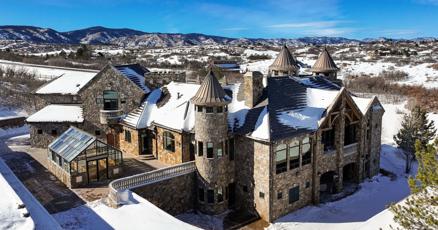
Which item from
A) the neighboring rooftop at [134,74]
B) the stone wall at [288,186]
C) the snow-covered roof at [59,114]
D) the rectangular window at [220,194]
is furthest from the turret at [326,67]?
the snow-covered roof at [59,114]

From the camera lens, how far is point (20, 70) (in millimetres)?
69938

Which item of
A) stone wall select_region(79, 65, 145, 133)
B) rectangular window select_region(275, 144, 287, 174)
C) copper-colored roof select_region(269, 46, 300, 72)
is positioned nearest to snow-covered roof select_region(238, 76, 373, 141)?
rectangular window select_region(275, 144, 287, 174)

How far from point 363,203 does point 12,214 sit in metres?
23.1

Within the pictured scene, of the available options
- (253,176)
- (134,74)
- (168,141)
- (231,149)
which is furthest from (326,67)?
(134,74)

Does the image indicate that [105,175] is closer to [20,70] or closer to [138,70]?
[138,70]

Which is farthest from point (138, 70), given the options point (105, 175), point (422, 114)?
point (422, 114)

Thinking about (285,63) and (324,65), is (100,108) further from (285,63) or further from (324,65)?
(324,65)

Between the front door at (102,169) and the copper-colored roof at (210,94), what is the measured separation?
7928 mm

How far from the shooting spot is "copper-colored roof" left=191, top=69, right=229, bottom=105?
24.6 m

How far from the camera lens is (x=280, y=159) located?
25.3m

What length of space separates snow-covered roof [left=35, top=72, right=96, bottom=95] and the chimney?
18770 mm

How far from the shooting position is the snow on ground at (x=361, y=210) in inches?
969

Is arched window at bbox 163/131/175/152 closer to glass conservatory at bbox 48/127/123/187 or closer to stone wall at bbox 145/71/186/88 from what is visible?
glass conservatory at bbox 48/127/123/187

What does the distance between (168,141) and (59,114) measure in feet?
40.7
